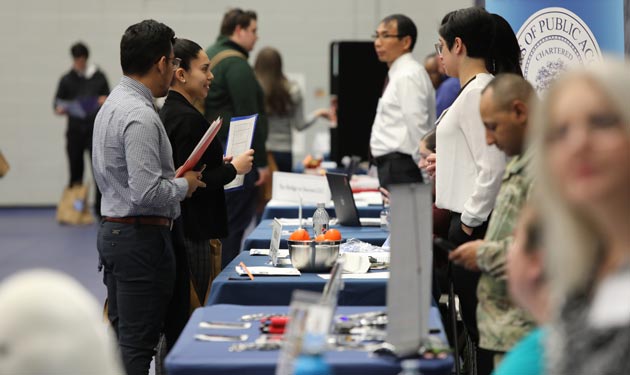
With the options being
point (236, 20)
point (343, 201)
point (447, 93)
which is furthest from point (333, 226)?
point (236, 20)

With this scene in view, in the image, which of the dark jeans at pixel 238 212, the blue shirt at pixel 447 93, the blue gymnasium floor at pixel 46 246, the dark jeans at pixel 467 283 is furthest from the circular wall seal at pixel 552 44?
the blue gymnasium floor at pixel 46 246

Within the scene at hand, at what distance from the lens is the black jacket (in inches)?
150

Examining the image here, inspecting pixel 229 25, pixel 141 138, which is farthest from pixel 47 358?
pixel 229 25

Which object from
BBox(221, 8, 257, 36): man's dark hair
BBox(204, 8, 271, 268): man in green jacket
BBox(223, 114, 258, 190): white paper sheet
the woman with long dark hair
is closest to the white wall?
the woman with long dark hair

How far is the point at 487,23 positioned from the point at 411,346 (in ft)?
5.60

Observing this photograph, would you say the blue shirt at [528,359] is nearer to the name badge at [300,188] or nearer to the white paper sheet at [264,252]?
the white paper sheet at [264,252]

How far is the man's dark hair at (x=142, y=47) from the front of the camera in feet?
10.9

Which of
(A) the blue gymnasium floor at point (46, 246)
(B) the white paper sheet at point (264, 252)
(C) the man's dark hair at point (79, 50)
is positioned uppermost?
(C) the man's dark hair at point (79, 50)

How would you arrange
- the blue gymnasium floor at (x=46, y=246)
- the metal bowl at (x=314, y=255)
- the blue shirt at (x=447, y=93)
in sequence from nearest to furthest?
the metal bowl at (x=314, y=255), the blue shirt at (x=447, y=93), the blue gymnasium floor at (x=46, y=246)

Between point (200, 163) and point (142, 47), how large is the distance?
0.57 m

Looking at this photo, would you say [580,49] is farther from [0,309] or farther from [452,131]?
[0,309]

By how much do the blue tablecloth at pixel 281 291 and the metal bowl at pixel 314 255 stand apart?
116 millimetres

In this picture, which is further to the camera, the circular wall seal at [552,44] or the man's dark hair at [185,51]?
the man's dark hair at [185,51]

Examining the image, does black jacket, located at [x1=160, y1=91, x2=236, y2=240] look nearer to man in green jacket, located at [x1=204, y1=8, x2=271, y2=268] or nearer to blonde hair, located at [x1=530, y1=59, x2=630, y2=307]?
man in green jacket, located at [x1=204, y1=8, x2=271, y2=268]
